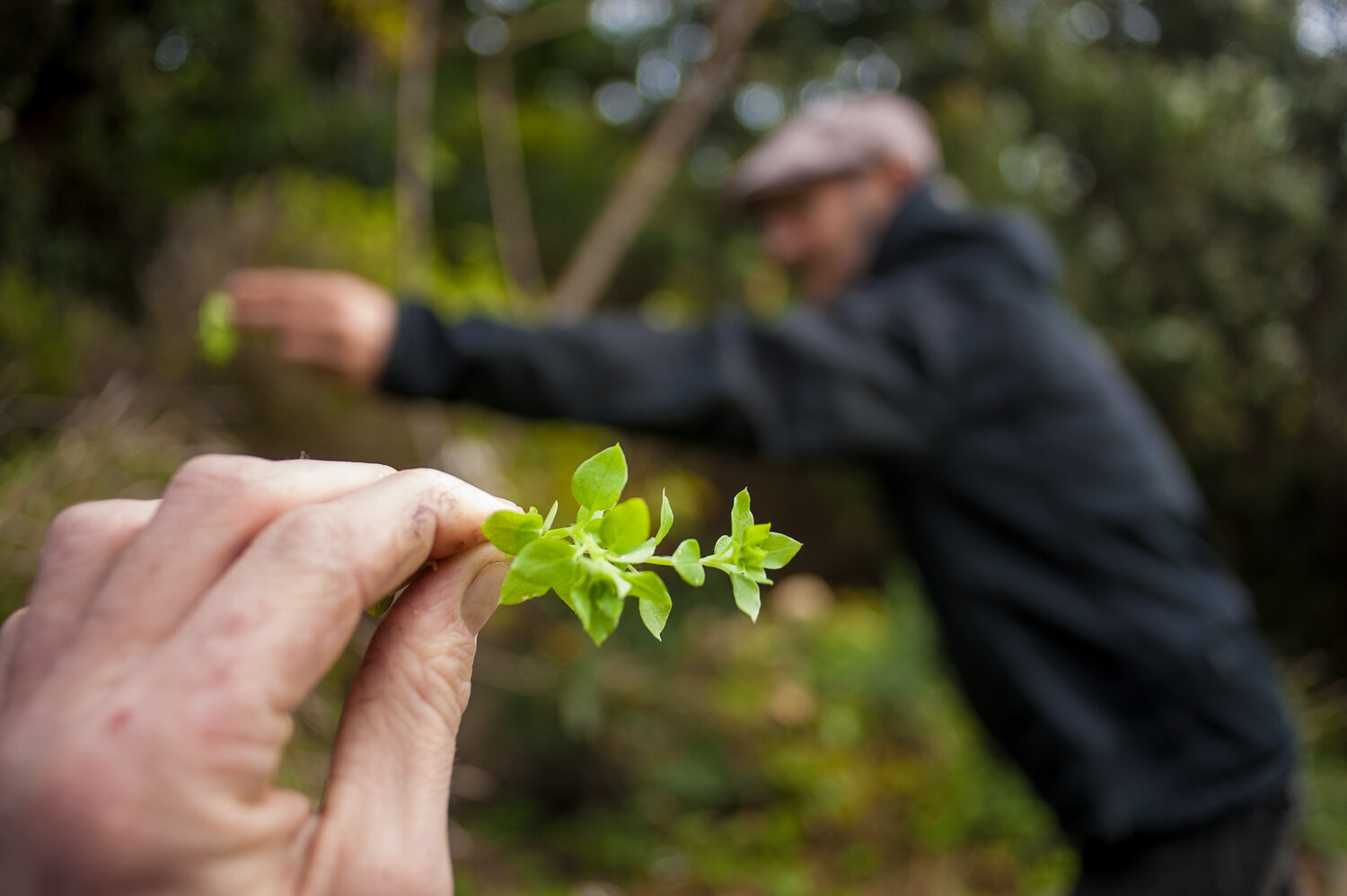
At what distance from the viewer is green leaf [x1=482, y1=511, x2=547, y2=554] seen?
0.54 meters

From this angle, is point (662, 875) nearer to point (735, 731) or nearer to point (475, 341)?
point (735, 731)

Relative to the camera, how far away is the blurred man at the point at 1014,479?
1.90 metres

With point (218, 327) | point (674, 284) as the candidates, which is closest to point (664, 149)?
point (674, 284)

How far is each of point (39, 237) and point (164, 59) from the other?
468 millimetres

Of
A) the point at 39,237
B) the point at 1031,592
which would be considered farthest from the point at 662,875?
the point at 39,237

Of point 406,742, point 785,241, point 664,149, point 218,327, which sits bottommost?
point 406,742

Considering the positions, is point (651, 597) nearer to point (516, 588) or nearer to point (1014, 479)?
point (516, 588)

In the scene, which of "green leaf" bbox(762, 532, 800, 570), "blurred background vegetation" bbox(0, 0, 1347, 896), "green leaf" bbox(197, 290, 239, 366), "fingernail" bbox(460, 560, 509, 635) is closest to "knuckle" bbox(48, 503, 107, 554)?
"fingernail" bbox(460, 560, 509, 635)

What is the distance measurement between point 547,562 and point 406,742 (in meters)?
0.20

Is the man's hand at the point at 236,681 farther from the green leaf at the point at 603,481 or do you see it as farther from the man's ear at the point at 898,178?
the man's ear at the point at 898,178

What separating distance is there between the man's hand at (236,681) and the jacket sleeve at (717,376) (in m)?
1.33

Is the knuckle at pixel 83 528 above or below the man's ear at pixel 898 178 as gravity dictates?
below

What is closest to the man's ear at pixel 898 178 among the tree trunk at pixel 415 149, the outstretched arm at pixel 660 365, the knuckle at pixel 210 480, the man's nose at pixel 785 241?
the man's nose at pixel 785 241

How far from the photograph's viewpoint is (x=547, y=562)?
51cm
